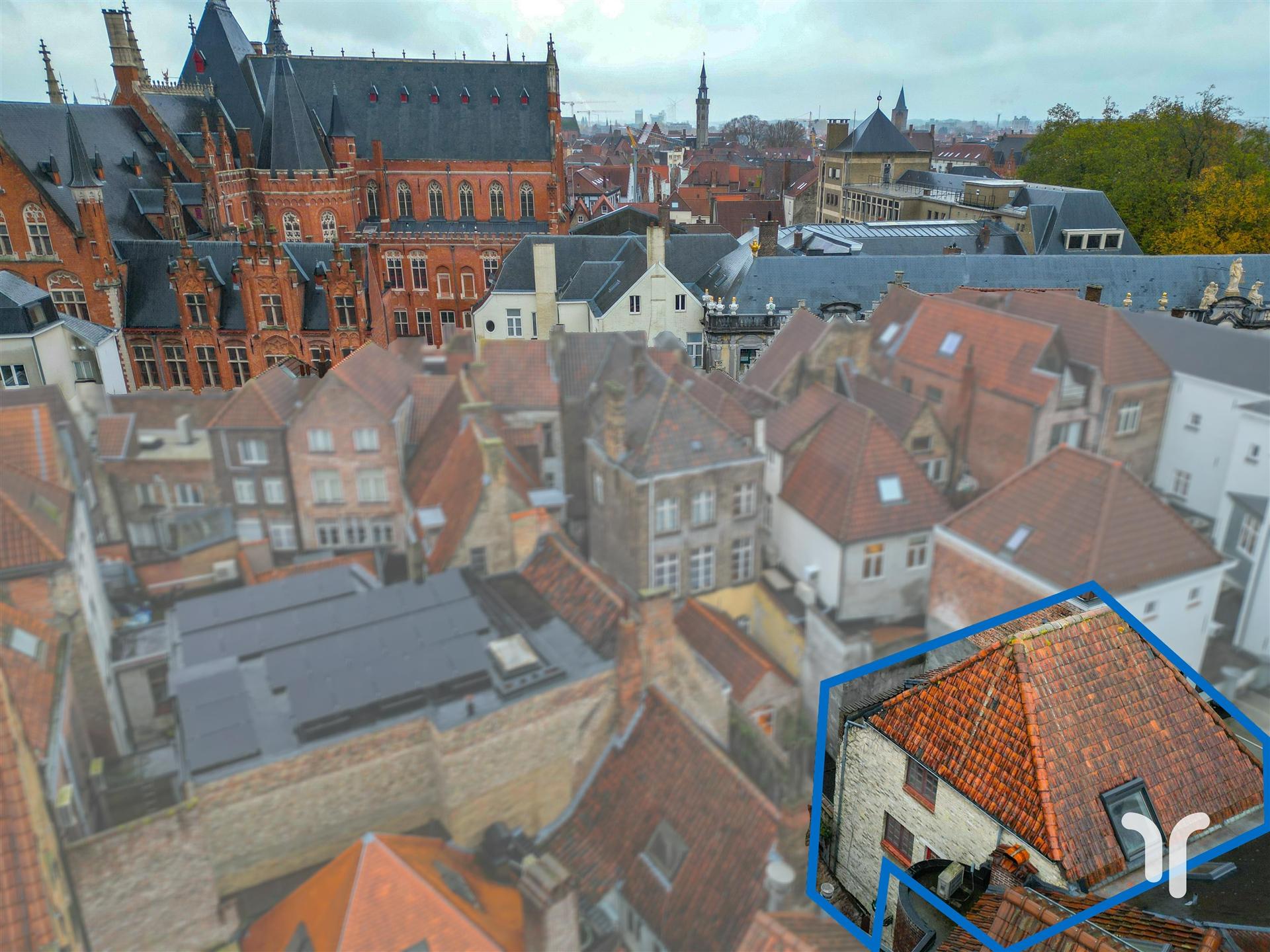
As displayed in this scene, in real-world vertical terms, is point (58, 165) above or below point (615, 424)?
above

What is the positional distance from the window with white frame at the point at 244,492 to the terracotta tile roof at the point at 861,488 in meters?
1.43

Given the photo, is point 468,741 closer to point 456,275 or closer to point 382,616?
point 382,616

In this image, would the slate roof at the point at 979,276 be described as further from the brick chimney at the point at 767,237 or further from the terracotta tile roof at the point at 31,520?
the terracotta tile roof at the point at 31,520

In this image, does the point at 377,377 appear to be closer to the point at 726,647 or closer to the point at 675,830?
the point at 726,647

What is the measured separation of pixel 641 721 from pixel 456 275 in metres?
1.67

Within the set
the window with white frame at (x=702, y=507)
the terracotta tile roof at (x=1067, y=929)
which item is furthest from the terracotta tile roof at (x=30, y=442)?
the terracotta tile roof at (x=1067, y=929)

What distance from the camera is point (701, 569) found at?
2195 mm

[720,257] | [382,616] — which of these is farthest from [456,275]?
[382,616]

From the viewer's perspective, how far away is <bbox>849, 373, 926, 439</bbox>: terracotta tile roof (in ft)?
7.50

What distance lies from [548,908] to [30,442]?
1719mm

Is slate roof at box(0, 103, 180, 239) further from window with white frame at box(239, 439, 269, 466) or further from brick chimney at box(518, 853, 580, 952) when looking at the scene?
brick chimney at box(518, 853, 580, 952)

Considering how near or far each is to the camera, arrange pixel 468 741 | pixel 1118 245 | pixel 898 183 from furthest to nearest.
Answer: pixel 898 183
pixel 1118 245
pixel 468 741

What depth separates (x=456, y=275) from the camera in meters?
2.82

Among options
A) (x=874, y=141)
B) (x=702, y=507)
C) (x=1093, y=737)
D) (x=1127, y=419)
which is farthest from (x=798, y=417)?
(x=874, y=141)
